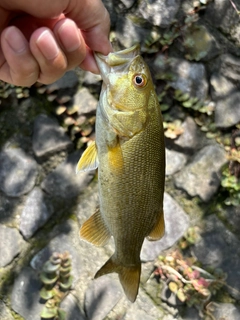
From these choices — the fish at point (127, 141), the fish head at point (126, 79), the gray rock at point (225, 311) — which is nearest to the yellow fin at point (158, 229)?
the fish at point (127, 141)

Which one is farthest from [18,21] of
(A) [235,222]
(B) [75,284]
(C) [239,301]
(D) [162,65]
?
(C) [239,301]

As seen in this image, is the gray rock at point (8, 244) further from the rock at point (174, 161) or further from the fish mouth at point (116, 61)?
the fish mouth at point (116, 61)

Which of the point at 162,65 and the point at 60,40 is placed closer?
the point at 60,40

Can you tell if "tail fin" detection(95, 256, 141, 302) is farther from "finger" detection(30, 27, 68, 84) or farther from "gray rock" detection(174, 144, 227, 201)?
"gray rock" detection(174, 144, 227, 201)

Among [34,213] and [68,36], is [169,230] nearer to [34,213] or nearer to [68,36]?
[34,213]

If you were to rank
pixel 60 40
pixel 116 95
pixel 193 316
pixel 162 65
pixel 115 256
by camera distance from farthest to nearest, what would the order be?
1. pixel 162 65
2. pixel 193 316
3. pixel 115 256
4. pixel 116 95
5. pixel 60 40

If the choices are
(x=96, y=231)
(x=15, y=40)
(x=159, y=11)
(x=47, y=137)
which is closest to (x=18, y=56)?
(x=15, y=40)

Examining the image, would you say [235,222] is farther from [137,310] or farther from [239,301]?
[137,310]
